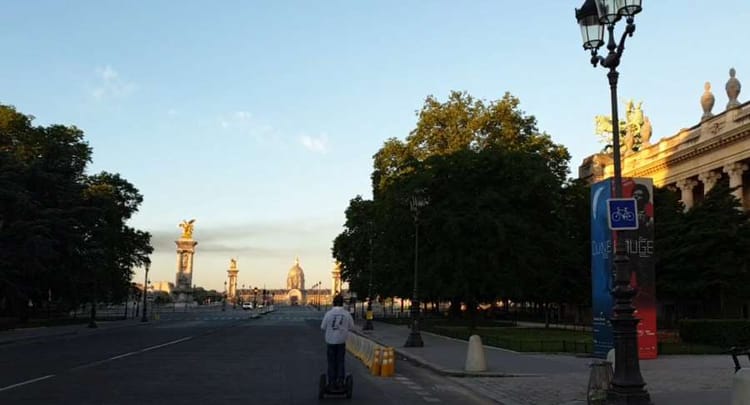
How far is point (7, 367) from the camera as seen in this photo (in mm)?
19859

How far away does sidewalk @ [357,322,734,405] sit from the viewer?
13562 mm

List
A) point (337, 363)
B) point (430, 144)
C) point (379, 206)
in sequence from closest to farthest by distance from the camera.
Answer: point (337, 363) < point (379, 206) < point (430, 144)

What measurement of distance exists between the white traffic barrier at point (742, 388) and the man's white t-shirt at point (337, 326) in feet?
24.3

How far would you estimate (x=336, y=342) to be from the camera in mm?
13242

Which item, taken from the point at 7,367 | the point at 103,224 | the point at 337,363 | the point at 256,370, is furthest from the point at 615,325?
the point at 103,224

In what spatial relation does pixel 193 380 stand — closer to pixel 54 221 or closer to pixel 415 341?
pixel 415 341

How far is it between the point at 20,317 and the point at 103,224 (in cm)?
946

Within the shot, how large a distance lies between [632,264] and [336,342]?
1263 centimetres

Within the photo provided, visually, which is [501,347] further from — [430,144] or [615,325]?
[430,144]

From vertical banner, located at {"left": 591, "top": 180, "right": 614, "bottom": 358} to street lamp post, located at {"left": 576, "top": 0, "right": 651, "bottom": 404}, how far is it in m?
9.05

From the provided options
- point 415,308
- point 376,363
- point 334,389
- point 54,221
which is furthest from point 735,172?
point 334,389

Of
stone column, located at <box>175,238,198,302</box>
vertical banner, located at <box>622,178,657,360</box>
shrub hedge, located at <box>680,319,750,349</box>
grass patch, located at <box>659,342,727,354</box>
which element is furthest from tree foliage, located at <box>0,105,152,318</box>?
stone column, located at <box>175,238,198,302</box>

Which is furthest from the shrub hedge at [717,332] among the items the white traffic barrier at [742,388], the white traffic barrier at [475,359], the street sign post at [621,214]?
the white traffic barrier at [742,388]

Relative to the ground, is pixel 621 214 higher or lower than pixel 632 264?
higher
